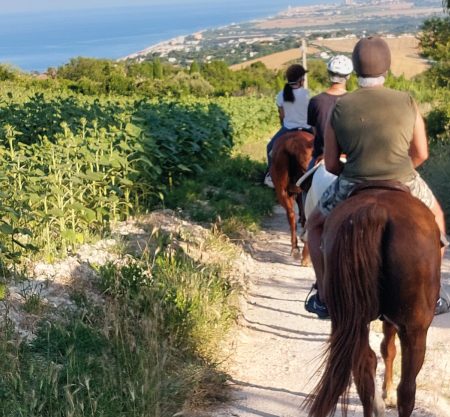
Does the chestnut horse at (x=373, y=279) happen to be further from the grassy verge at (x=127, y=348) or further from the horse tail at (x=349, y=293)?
the grassy verge at (x=127, y=348)

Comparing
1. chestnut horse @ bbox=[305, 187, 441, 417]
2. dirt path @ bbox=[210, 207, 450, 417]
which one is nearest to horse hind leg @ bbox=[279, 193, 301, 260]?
dirt path @ bbox=[210, 207, 450, 417]

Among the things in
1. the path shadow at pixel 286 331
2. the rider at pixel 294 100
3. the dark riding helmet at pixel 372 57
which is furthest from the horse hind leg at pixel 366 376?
the rider at pixel 294 100

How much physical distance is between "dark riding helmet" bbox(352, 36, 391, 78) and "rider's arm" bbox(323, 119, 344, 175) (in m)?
0.41

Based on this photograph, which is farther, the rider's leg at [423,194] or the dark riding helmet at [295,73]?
the dark riding helmet at [295,73]

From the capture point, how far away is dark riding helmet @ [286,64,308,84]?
392 inches

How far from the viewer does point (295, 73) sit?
996 centimetres

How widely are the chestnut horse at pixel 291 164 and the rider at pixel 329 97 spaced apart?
135cm

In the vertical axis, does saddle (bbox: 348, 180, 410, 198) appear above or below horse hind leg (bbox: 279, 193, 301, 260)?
above

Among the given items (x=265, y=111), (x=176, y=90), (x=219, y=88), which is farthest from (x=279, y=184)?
(x=219, y=88)

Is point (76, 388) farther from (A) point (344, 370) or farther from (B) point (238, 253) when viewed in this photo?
(B) point (238, 253)

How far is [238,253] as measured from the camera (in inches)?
384

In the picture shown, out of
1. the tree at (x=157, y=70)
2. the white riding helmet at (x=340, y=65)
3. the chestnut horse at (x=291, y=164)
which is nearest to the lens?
the white riding helmet at (x=340, y=65)

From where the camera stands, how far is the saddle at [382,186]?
459 centimetres

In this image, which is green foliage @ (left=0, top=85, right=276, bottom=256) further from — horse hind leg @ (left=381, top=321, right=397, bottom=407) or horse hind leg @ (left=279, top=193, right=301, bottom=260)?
horse hind leg @ (left=381, top=321, right=397, bottom=407)
